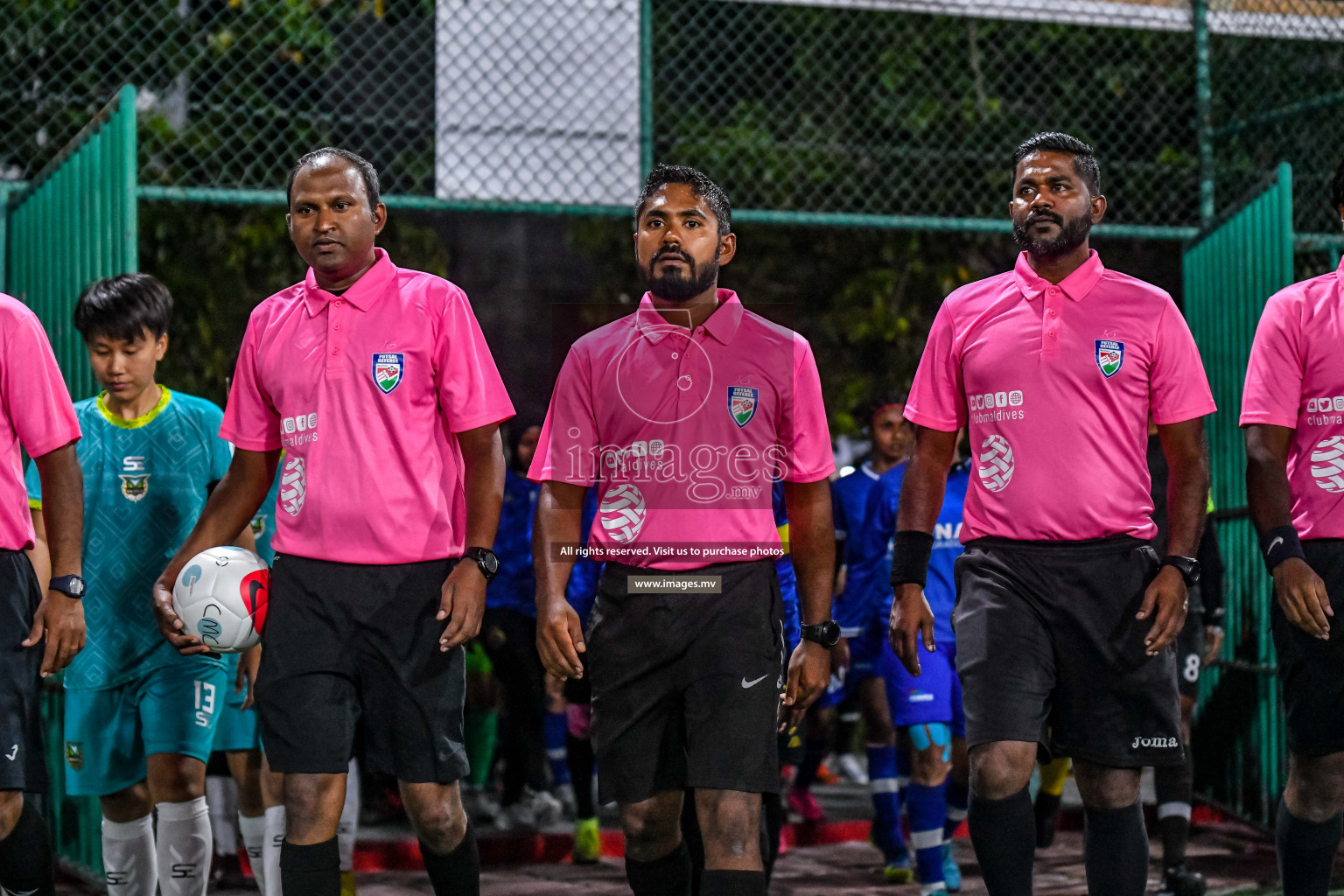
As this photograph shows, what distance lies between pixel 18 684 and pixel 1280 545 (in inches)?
140

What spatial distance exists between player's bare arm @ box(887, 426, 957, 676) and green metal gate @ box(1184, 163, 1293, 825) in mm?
3806

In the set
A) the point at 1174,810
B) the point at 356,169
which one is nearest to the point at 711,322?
the point at 356,169

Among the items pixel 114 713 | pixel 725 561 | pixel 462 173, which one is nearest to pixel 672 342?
pixel 725 561

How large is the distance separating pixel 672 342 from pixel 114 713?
2.36 metres

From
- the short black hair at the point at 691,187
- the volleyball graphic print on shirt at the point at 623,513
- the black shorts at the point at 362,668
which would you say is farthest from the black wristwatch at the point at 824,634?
the short black hair at the point at 691,187

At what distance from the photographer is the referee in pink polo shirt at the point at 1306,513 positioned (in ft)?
15.1

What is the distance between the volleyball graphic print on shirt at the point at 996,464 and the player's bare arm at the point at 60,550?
252 cm

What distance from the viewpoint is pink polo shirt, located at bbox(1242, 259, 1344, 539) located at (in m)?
4.64

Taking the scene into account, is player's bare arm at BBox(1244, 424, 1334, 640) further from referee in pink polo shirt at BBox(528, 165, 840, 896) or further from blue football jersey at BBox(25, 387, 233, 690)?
blue football jersey at BBox(25, 387, 233, 690)

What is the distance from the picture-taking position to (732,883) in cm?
388

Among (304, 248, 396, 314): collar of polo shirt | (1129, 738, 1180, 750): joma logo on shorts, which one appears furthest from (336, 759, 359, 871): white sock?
(1129, 738, 1180, 750): joma logo on shorts

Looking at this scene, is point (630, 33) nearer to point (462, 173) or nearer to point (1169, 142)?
point (462, 173)

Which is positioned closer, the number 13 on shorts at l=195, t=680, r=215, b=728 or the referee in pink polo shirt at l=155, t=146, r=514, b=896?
the referee in pink polo shirt at l=155, t=146, r=514, b=896

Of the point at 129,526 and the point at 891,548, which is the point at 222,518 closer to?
the point at 129,526
